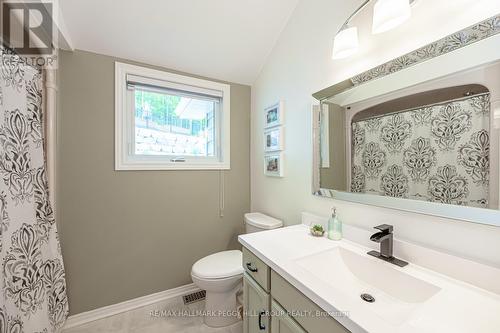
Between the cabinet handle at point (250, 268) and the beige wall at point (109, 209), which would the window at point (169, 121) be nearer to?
the beige wall at point (109, 209)

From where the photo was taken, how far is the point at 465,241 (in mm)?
751

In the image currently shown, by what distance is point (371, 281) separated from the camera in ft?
2.96

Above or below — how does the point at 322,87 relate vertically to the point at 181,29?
below

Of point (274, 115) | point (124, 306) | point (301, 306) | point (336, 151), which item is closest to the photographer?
point (301, 306)

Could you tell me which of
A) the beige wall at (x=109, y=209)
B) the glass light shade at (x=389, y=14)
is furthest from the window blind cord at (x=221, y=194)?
the glass light shade at (x=389, y=14)

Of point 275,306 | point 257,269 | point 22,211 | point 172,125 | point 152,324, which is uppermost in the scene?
point 172,125

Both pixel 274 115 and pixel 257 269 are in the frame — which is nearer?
pixel 257 269

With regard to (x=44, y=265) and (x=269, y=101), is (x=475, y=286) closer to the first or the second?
(x=269, y=101)

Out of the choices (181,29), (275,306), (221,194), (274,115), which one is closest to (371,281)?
(275,306)

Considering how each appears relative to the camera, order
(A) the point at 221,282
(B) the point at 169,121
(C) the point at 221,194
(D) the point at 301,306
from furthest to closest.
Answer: (C) the point at 221,194 → (B) the point at 169,121 → (A) the point at 221,282 → (D) the point at 301,306

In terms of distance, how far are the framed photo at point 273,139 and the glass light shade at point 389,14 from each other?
2.91ft

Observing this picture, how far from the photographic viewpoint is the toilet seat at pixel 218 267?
4.67 feet

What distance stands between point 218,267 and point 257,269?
0.59 meters

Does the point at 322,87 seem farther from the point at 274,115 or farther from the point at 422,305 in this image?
the point at 422,305
